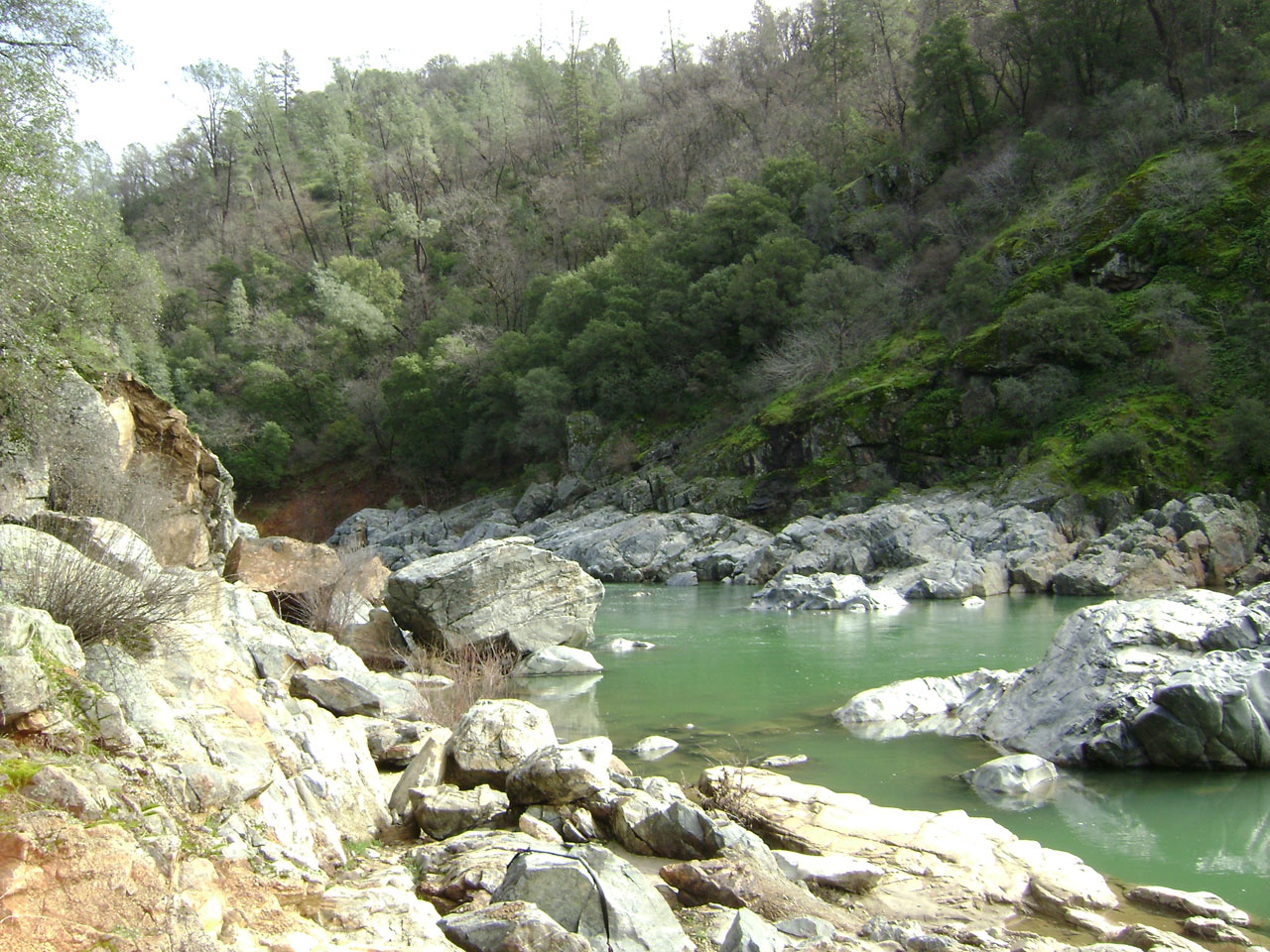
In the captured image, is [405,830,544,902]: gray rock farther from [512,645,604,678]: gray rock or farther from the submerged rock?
[512,645,604,678]: gray rock

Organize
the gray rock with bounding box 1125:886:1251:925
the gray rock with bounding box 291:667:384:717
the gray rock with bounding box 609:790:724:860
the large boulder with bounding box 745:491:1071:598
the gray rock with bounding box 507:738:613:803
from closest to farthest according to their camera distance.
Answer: the gray rock with bounding box 1125:886:1251:925, the gray rock with bounding box 609:790:724:860, the gray rock with bounding box 507:738:613:803, the gray rock with bounding box 291:667:384:717, the large boulder with bounding box 745:491:1071:598

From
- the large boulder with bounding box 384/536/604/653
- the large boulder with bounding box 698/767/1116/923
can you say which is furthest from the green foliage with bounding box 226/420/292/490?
the large boulder with bounding box 698/767/1116/923

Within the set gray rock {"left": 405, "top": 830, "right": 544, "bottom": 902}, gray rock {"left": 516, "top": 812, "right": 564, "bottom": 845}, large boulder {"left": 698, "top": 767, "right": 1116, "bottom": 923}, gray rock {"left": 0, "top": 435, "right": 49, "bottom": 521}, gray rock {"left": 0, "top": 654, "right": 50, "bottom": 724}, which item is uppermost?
gray rock {"left": 0, "top": 435, "right": 49, "bottom": 521}

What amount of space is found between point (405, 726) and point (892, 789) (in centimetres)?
485

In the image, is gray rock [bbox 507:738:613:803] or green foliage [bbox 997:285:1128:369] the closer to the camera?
gray rock [bbox 507:738:613:803]

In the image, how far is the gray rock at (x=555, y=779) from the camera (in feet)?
21.3

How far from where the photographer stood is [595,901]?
4.70 m

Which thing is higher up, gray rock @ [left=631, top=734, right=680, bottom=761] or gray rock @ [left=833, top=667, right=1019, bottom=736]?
gray rock @ [left=631, top=734, right=680, bottom=761]

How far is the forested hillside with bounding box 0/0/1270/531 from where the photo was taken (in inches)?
1077

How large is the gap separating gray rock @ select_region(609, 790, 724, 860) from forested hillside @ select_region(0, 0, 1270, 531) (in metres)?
10.0

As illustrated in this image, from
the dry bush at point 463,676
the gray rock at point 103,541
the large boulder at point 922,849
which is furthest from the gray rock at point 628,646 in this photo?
the gray rock at point 103,541

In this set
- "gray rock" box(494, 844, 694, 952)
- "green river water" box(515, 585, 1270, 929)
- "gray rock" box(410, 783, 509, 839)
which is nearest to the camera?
"gray rock" box(494, 844, 694, 952)

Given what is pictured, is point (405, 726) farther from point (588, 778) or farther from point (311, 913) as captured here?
point (311, 913)

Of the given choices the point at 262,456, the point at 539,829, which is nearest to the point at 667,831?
the point at 539,829
